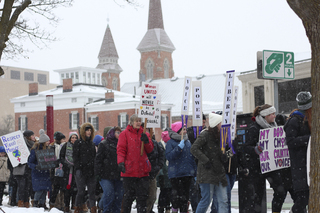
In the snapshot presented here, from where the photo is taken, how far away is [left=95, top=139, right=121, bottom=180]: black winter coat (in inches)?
361

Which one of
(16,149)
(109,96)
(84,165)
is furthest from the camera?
(109,96)

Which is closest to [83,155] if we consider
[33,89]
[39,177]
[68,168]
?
[68,168]

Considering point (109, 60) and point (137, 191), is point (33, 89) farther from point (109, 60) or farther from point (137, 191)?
point (137, 191)

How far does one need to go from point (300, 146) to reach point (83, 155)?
191 inches

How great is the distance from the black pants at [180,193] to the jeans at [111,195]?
105cm

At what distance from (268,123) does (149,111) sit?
6.98 feet

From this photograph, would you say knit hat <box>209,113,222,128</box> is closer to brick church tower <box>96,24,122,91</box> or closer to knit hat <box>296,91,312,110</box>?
knit hat <box>296,91,312,110</box>

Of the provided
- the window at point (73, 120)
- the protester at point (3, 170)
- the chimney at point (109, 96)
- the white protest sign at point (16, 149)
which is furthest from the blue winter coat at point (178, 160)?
the window at point (73, 120)

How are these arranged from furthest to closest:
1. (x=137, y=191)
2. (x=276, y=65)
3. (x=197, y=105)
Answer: (x=197, y=105)
(x=276, y=65)
(x=137, y=191)

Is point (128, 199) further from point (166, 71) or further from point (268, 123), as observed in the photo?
point (166, 71)

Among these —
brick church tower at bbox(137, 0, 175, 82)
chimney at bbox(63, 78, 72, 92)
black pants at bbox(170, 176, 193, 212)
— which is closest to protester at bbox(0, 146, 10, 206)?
black pants at bbox(170, 176, 193, 212)

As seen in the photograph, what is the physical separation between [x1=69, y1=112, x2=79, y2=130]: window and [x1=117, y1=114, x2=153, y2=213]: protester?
151 feet

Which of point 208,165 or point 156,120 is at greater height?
point 156,120

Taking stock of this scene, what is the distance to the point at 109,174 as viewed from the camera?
361 inches
